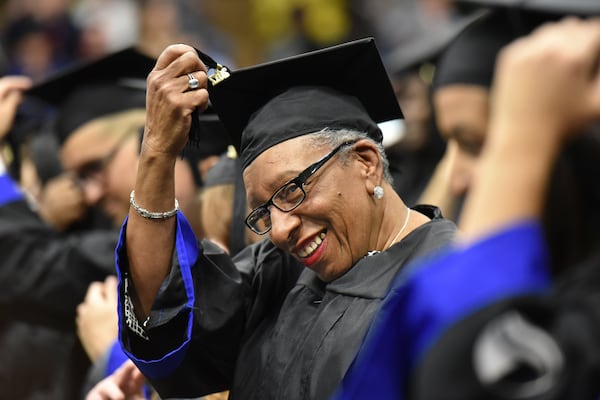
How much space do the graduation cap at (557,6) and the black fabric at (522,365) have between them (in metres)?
0.43

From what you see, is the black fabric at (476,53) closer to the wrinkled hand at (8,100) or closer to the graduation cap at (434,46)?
the graduation cap at (434,46)

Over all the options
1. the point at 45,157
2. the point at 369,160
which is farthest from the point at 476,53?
the point at 45,157

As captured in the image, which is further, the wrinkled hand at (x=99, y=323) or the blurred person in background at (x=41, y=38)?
the blurred person in background at (x=41, y=38)

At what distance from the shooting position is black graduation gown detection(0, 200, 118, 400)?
4020 mm

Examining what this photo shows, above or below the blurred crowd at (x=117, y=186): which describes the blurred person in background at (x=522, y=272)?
above

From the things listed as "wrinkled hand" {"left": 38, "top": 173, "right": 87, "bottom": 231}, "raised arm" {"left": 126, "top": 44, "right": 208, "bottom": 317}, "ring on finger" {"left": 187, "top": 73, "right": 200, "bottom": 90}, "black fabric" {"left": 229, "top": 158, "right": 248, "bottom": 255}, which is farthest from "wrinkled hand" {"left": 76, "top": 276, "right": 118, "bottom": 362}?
"wrinkled hand" {"left": 38, "top": 173, "right": 87, "bottom": 231}

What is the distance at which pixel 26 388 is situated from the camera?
404 cm

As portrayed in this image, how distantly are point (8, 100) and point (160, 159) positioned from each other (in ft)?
6.42

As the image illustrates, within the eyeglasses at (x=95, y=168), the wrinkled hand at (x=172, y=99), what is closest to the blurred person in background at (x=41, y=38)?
the eyeglasses at (x=95, y=168)

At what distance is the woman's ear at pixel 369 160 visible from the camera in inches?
99.8

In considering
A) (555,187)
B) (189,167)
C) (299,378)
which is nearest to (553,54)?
(555,187)

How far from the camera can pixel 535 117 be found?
4.37 feet

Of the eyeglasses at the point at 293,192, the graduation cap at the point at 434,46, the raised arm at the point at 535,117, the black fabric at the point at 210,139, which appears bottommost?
the graduation cap at the point at 434,46

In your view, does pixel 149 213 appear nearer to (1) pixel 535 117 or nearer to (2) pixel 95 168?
(1) pixel 535 117
